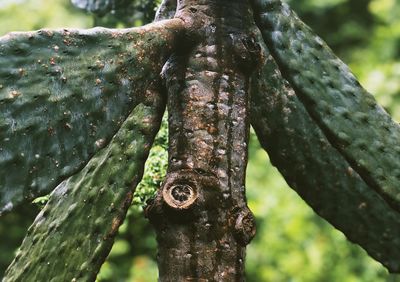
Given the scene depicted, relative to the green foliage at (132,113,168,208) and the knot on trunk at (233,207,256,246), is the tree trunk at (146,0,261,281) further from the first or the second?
the green foliage at (132,113,168,208)

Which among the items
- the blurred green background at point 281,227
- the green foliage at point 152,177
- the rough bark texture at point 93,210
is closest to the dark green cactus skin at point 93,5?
the green foliage at point 152,177

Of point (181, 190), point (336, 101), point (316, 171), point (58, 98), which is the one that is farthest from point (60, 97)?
point (316, 171)

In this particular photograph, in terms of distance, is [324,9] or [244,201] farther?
[324,9]

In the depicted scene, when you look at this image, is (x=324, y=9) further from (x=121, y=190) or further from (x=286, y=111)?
(x=121, y=190)

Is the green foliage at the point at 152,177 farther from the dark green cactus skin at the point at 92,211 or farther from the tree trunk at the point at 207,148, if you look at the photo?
the tree trunk at the point at 207,148

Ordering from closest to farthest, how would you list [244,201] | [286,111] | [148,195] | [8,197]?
[8,197]
[244,201]
[286,111]
[148,195]

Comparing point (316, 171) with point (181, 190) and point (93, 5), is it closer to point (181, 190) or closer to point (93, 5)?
point (181, 190)

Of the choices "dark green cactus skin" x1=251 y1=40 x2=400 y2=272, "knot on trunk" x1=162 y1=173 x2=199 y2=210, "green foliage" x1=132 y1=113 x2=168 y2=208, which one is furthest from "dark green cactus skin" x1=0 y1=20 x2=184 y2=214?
"green foliage" x1=132 y1=113 x2=168 y2=208

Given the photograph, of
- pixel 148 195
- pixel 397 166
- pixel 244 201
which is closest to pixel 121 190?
pixel 244 201
